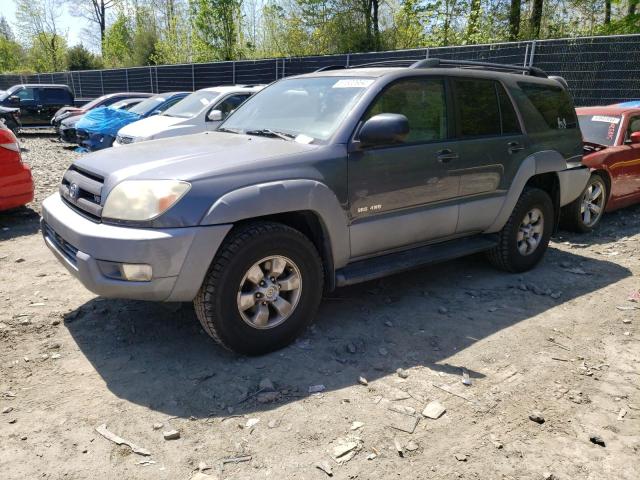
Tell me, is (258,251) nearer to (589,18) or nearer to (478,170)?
(478,170)

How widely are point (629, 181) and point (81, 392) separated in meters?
7.08

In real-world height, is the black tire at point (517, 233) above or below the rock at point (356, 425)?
above

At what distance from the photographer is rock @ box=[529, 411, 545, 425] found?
297 cm

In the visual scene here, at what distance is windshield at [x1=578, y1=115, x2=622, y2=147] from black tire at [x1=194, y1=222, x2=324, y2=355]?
5446 mm

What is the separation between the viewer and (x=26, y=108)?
1923 centimetres

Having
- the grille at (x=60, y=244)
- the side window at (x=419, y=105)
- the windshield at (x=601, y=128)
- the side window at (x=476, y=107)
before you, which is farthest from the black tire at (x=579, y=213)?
the grille at (x=60, y=244)

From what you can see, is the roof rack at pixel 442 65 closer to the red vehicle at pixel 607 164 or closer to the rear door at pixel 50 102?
the red vehicle at pixel 607 164

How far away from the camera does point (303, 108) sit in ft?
13.8

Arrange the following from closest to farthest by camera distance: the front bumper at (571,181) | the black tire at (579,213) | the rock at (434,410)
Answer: the rock at (434,410)
the front bumper at (571,181)
the black tire at (579,213)

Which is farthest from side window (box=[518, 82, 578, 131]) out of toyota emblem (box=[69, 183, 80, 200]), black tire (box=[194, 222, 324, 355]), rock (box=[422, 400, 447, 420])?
toyota emblem (box=[69, 183, 80, 200])

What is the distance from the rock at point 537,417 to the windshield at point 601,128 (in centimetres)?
538

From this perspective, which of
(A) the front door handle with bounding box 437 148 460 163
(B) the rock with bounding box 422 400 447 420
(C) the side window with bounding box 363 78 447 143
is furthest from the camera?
(A) the front door handle with bounding box 437 148 460 163

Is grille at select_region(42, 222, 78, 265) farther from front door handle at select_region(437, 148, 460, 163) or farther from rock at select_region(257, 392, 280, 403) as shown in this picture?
front door handle at select_region(437, 148, 460, 163)

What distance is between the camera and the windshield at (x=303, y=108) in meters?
3.94
